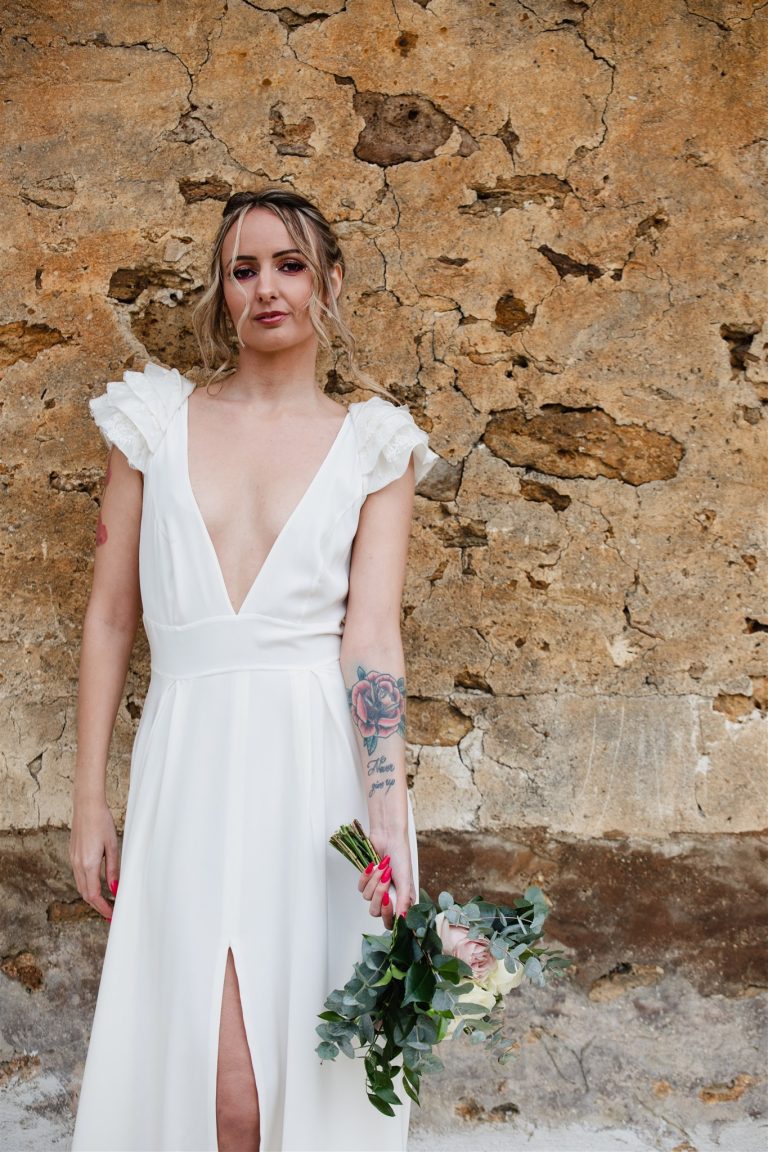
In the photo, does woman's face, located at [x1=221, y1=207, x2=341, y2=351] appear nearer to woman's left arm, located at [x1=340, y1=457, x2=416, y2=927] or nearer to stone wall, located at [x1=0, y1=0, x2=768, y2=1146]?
woman's left arm, located at [x1=340, y1=457, x2=416, y2=927]

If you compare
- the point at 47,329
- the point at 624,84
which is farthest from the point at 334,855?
the point at 624,84

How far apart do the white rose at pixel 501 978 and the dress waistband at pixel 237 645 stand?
2.34 feet

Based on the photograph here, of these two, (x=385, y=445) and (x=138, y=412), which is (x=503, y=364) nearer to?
(x=385, y=445)

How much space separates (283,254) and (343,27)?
3.26ft

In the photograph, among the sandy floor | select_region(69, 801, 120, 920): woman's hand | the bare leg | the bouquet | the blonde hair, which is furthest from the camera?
the sandy floor

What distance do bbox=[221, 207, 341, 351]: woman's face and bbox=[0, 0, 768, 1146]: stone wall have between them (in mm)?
558

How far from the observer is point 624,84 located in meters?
3.00

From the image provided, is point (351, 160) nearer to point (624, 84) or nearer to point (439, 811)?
point (624, 84)

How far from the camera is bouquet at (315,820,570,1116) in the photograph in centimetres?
200

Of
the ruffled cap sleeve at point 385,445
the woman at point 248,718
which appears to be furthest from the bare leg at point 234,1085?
the ruffled cap sleeve at point 385,445

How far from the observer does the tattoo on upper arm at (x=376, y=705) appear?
2.28 metres

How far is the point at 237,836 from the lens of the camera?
2186mm

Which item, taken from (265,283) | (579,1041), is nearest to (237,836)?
(265,283)

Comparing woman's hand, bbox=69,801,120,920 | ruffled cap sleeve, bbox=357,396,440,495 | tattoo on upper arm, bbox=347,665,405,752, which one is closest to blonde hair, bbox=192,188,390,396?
ruffled cap sleeve, bbox=357,396,440,495
